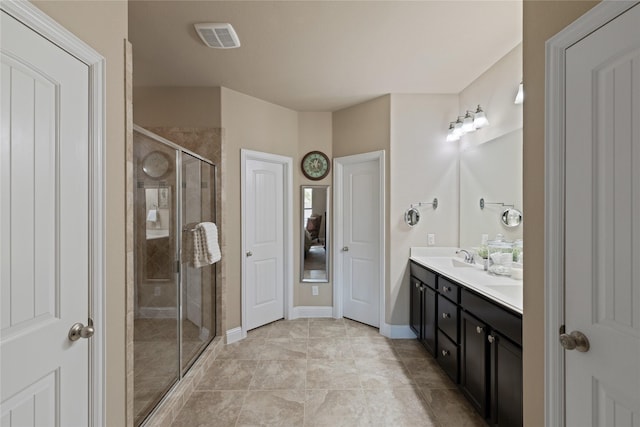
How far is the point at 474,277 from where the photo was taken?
2111 millimetres

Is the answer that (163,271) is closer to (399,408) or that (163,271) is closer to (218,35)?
(218,35)

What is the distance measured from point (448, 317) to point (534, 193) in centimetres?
134

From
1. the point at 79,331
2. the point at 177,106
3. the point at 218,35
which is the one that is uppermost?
the point at 218,35

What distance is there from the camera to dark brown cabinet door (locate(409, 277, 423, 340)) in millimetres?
2723

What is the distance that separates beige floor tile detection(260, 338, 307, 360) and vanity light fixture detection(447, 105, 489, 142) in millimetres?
2594

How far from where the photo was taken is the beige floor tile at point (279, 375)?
2.16 meters

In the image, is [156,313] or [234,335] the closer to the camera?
[156,313]

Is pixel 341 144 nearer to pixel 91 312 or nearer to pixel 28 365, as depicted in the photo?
pixel 91 312

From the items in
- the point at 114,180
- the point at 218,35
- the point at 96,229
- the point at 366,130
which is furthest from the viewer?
the point at 366,130

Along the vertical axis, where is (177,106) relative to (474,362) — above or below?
above
